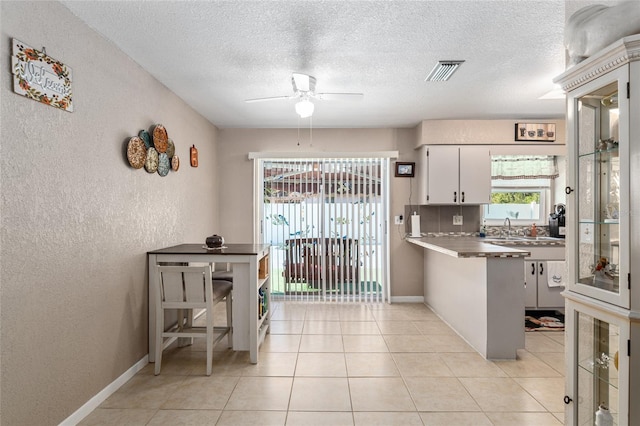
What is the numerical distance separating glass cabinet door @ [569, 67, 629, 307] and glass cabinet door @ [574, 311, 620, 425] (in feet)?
0.51

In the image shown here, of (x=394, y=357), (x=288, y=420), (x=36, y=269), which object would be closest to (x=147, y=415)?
(x=288, y=420)

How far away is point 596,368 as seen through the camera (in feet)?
5.69

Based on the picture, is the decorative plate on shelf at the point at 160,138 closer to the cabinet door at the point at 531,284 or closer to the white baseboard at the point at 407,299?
the white baseboard at the point at 407,299

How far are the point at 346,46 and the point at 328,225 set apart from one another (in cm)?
287

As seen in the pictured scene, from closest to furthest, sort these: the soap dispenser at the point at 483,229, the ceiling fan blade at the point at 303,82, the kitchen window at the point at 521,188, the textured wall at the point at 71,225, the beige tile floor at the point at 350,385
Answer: the textured wall at the point at 71,225
the beige tile floor at the point at 350,385
the ceiling fan blade at the point at 303,82
the soap dispenser at the point at 483,229
the kitchen window at the point at 521,188

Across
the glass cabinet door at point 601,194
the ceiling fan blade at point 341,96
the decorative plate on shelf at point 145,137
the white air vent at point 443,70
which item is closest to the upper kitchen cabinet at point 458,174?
the white air vent at point 443,70

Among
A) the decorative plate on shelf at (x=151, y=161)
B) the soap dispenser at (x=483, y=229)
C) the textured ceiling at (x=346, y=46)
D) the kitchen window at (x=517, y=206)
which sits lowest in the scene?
the soap dispenser at (x=483, y=229)

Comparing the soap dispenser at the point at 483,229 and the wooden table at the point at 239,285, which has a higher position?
the soap dispenser at the point at 483,229

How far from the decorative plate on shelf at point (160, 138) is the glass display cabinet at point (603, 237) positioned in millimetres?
2943

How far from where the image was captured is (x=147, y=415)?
90.0 inches

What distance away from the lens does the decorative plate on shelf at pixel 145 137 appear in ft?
9.79

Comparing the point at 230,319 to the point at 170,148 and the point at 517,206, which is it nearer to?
the point at 170,148

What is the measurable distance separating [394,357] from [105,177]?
2.66 meters

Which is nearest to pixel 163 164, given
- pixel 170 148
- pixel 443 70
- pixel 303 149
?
pixel 170 148
